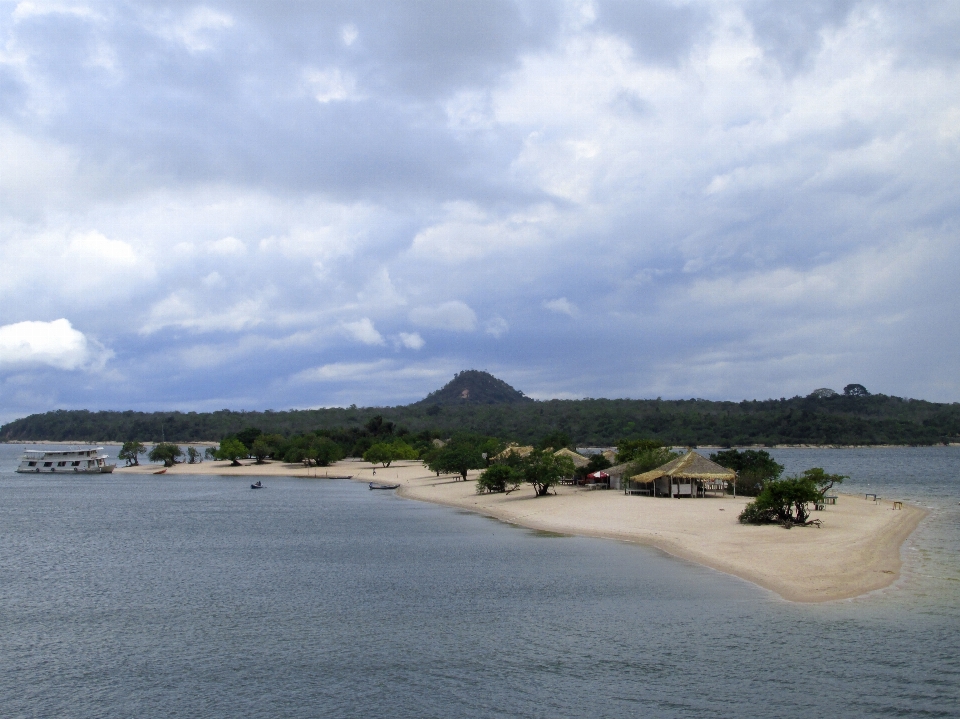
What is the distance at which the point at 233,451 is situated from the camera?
13850cm

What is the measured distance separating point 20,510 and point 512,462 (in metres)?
41.9

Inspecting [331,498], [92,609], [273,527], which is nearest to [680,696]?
[92,609]

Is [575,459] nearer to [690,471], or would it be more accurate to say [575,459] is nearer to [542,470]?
[542,470]

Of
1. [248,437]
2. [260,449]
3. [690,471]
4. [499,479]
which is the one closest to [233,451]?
[260,449]

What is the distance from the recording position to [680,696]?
60.6ft

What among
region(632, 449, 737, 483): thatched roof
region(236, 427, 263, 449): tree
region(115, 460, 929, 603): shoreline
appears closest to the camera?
region(115, 460, 929, 603): shoreline

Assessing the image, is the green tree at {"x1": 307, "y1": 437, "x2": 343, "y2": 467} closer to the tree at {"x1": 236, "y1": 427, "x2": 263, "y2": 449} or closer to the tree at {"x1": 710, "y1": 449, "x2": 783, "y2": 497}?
the tree at {"x1": 236, "y1": 427, "x2": 263, "y2": 449}

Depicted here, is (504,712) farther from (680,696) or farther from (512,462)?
(512,462)

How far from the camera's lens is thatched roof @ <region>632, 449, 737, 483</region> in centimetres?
5884

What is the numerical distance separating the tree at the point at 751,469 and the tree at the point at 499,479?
58.9ft

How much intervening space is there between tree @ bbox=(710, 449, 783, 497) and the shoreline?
166 inches

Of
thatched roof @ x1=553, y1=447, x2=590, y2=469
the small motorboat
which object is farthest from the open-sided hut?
the small motorboat

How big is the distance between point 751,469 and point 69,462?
105644 millimetres

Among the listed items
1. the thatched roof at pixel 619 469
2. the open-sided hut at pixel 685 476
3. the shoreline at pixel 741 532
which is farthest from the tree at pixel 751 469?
the thatched roof at pixel 619 469
